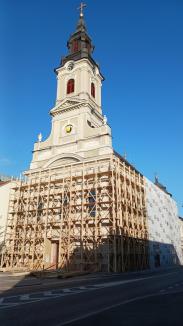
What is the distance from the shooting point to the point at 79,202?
28016mm

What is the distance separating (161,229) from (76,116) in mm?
18798

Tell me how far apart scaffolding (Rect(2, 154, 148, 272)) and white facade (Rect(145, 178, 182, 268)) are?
2.25 m

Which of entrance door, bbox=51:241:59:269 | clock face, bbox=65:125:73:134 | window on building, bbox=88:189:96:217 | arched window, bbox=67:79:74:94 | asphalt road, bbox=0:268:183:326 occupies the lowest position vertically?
asphalt road, bbox=0:268:183:326

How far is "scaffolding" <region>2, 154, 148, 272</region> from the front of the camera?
25.2 metres

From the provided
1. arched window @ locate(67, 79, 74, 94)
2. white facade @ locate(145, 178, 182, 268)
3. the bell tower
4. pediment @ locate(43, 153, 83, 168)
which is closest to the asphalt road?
pediment @ locate(43, 153, 83, 168)

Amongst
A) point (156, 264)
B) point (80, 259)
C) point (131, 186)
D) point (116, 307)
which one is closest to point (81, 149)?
point (131, 186)

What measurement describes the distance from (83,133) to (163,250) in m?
18.2

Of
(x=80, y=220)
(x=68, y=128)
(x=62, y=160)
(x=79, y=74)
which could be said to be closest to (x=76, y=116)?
(x=68, y=128)

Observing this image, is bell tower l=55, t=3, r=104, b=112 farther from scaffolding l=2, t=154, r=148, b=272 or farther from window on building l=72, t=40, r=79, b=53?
scaffolding l=2, t=154, r=148, b=272

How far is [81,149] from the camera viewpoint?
3103 centimetres

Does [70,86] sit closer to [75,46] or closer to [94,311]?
[75,46]

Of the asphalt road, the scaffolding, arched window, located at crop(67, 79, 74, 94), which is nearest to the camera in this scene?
the asphalt road

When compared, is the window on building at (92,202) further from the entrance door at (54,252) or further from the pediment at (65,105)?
the pediment at (65,105)

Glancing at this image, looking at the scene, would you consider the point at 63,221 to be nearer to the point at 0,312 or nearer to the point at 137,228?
the point at 137,228
